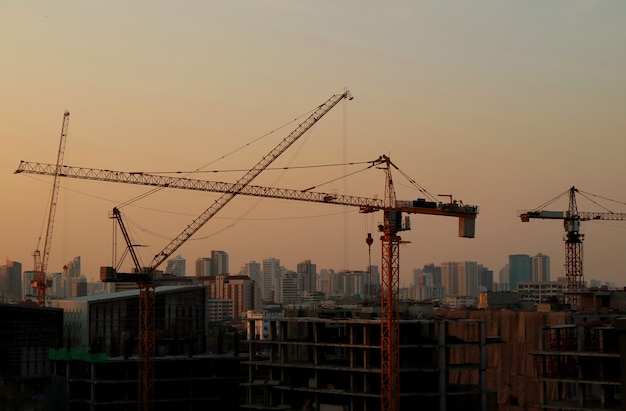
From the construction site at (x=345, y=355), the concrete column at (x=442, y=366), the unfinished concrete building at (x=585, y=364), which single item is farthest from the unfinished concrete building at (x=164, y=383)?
the unfinished concrete building at (x=585, y=364)

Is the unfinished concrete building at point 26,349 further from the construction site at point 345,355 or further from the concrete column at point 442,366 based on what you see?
the concrete column at point 442,366

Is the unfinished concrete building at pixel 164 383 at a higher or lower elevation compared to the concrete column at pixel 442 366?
lower

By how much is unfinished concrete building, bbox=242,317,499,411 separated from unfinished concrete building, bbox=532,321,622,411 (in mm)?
12046

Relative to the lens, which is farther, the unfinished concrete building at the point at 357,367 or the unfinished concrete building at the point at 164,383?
the unfinished concrete building at the point at 164,383

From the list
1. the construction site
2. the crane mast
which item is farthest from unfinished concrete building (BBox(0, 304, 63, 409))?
the crane mast

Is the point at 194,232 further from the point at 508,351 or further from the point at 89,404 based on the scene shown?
the point at 508,351

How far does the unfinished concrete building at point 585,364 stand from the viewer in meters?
67.1

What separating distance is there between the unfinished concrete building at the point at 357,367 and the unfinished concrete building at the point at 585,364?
12046mm

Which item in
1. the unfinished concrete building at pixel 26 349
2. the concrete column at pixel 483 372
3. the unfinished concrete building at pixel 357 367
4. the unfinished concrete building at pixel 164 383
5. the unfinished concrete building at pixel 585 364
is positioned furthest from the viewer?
the unfinished concrete building at pixel 164 383

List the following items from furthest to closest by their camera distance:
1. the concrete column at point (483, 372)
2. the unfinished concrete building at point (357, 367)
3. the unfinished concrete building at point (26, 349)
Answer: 1. the unfinished concrete building at point (26, 349)
2. the concrete column at point (483, 372)
3. the unfinished concrete building at point (357, 367)

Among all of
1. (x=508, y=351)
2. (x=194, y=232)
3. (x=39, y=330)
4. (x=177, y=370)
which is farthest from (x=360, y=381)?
(x=194, y=232)

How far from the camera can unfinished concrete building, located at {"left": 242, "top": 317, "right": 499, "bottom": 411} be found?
3339 inches

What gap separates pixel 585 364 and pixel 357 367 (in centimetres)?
2374

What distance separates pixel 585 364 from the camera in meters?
68.7
